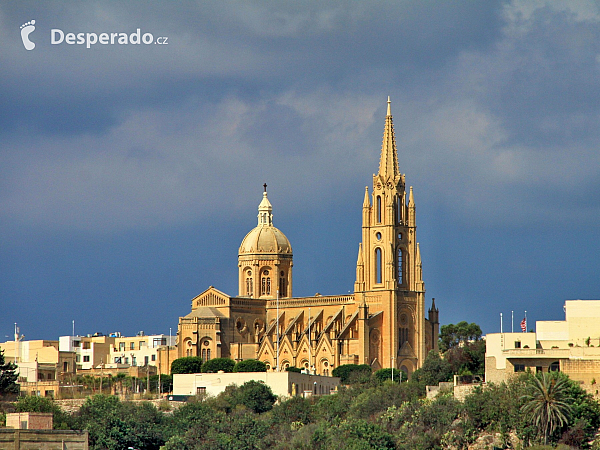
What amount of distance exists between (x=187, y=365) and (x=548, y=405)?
62.9 metres

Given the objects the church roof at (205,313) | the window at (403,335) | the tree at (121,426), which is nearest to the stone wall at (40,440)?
the tree at (121,426)

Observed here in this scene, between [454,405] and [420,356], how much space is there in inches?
2021

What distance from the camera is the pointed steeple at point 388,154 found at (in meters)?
145

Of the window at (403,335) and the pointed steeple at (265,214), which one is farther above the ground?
the pointed steeple at (265,214)

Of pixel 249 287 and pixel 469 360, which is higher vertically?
pixel 249 287

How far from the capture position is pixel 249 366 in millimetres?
134000

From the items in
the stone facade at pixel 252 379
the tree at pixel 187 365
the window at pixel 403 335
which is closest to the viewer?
the stone facade at pixel 252 379

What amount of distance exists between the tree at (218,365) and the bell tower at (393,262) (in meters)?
14.1

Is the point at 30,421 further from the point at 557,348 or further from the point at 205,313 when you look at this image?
the point at 205,313

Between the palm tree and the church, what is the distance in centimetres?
5540

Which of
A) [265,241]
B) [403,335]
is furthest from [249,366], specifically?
[265,241]

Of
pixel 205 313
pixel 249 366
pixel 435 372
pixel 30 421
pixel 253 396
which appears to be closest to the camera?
pixel 30 421

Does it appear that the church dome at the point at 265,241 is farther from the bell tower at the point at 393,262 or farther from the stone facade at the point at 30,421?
the stone facade at the point at 30,421

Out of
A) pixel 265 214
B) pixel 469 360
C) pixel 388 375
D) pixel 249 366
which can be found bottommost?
pixel 469 360
